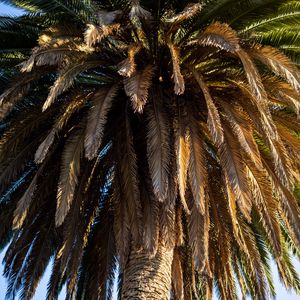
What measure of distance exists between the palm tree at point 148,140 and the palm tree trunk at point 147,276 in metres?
0.02

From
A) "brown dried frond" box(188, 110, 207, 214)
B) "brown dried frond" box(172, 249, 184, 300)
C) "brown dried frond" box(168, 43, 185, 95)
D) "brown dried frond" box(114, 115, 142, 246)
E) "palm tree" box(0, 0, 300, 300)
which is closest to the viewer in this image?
"brown dried frond" box(168, 43, 185, 95)

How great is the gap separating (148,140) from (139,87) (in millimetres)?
790

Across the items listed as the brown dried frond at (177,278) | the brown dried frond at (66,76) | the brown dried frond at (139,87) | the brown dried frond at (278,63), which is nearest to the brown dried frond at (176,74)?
the brown dried frond at (139,87)

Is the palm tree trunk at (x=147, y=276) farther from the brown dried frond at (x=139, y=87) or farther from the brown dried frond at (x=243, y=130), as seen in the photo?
the brown dried frond at (x=139, y=87)

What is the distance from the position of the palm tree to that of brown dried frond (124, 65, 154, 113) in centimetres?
2

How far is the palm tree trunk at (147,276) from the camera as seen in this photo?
763 centimetres

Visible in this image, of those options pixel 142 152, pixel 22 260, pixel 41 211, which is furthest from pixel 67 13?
pixel 22 260

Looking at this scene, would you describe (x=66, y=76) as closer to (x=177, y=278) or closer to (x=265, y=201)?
(x=265, y=201)

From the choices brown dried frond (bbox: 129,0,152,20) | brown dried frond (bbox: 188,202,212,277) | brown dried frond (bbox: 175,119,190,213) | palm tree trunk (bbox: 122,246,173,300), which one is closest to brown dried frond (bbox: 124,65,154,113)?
brown dried frond (bbox: 175,119,190,213)

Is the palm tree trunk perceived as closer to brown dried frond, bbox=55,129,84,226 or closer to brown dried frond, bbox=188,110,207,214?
brown dried frond, bbox=188,110,207,214

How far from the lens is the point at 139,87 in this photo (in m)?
7.52

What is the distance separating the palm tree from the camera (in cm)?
753

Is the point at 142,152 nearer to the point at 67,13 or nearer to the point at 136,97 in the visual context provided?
the point at 136,97

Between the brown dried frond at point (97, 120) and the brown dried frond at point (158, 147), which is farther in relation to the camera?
the brown dried frond at point (158, 147)
